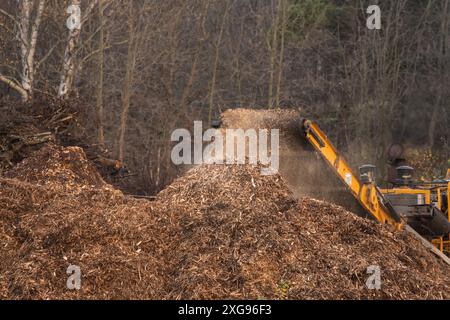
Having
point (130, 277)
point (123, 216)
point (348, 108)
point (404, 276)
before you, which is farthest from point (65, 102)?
point (348, 108)

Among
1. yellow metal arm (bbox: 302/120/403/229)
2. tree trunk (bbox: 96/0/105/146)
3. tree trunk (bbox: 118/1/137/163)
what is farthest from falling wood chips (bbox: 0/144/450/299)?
tree trunk (bbox: 118/1/137/163)

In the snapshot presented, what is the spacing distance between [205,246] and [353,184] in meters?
2.81

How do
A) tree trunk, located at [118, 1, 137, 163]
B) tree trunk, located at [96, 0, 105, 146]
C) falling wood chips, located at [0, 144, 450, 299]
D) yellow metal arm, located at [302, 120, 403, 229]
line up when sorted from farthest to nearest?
1. tree trunk, located at [118, 1, 137, 163]
2. tree trunk, located at [96, 0, 105, 146]
3. yellow metal arm, located at [302, 120, 403, 229]
4. falling wood chips, located at [0, 144, 450, 299]

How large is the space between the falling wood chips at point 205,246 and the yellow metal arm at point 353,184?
0.88m

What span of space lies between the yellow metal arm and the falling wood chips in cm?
88

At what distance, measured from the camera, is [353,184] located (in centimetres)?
966

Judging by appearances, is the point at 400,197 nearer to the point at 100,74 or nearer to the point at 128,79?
the point at 100,74

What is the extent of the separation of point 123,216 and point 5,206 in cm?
134

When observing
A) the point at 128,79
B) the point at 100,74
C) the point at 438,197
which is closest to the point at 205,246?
the point at 438,197

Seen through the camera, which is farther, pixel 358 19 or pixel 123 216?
pixel 358 19

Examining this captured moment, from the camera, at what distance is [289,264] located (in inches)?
294

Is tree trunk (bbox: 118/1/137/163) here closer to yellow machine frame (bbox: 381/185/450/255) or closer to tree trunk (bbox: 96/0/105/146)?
tree trunk (bbox: 96/0/105/146)

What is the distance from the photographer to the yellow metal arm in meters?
9.58
